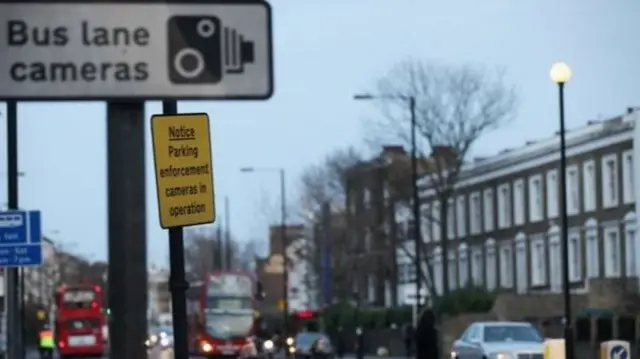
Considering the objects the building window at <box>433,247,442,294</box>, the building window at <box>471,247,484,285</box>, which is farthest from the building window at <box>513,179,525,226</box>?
the building window at <box>433,247,442,294</box>

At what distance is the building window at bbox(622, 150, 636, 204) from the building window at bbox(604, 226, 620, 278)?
212cm

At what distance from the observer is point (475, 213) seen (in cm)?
8788

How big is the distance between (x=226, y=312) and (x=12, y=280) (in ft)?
114

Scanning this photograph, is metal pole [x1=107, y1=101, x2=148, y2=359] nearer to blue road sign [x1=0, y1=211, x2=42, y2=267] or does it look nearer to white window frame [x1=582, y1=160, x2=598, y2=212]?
blue road sign [x1=0, y1=211, x2=42, y2=267]

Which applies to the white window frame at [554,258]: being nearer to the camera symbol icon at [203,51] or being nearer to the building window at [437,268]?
the building window at [437,268]

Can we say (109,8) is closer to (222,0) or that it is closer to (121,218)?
(222,0)

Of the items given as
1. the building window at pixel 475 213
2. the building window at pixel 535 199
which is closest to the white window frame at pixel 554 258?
the building window at pixel 535 199

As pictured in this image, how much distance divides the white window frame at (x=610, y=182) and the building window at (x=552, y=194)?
532 centimetres

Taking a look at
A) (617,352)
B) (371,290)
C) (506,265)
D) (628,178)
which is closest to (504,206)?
(506,265)

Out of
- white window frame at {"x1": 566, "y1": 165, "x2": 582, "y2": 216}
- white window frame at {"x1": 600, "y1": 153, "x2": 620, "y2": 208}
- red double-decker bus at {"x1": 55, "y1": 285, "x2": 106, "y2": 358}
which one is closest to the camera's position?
white window frame at {"x1": 600, "y1": 153, "x2": 620, "y2": 208}

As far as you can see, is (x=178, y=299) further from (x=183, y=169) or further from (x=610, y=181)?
(x=610, y=181)

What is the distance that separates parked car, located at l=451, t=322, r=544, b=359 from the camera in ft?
112

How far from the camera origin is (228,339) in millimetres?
60094

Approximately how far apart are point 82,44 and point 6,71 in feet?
1.36
